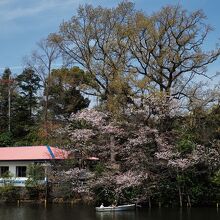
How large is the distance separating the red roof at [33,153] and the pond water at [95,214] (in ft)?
20.8

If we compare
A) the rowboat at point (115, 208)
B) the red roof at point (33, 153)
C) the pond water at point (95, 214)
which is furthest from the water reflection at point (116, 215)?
the red roof at point (33, 153)

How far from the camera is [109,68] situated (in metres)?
37.4

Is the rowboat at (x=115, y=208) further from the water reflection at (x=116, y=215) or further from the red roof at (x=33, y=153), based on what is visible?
the red roof at (x=33, y=153)

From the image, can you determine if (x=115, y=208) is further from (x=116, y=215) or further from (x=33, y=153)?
(x=33, y=153)

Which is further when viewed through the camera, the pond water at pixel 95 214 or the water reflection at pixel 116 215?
the water reflection at pixel 116 215

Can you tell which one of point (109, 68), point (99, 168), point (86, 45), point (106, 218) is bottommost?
point (106, 218)

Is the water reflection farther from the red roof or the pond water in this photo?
the red roof

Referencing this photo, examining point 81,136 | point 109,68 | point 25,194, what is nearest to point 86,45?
point 109,68

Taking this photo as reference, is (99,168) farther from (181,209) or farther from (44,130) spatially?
(44,130)

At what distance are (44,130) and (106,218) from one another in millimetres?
25225

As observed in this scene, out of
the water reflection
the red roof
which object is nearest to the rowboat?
the water reflection

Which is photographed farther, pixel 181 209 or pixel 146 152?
pixel 146 152

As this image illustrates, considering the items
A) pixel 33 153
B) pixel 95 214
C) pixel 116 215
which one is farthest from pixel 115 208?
pixel 33 153

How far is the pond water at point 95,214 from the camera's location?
26.0m
